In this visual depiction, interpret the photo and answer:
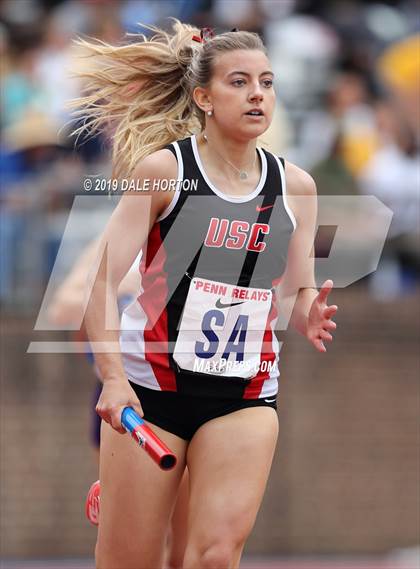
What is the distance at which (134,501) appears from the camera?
169 inches

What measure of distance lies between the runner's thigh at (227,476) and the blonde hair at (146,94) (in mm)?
1055

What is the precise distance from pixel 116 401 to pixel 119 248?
21.3 inches

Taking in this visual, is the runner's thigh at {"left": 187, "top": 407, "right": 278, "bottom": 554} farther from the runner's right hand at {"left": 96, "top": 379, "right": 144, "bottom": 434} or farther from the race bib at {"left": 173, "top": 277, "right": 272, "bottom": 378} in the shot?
the runner's right hand at {"left": 96, "top": 379, "right": 144, "bottom": 434}

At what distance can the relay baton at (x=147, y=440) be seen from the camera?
3820 millimetres

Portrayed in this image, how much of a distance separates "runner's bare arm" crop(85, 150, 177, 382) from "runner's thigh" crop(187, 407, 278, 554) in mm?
413

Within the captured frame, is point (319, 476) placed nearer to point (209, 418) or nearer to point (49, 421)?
point (49, 421)

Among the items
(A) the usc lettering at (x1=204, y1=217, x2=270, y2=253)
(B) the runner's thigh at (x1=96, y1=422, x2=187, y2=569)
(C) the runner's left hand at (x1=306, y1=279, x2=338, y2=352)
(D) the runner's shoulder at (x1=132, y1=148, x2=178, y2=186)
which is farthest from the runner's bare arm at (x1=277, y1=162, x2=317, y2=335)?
(B) the runner's thigh at (x1=96, y1=422, x2=187, y2=569)

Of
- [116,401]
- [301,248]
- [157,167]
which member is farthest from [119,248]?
[301,248]

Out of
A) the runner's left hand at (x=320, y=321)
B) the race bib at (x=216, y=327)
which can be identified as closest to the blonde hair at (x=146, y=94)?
the race bib at (x=216, y=327)

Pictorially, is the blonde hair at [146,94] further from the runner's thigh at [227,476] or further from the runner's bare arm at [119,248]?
the runner's thigh at [227,476]

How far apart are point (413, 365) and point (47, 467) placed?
2.57m

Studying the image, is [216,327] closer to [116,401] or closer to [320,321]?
[320,321]

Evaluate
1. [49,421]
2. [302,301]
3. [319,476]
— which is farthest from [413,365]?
[302,301]

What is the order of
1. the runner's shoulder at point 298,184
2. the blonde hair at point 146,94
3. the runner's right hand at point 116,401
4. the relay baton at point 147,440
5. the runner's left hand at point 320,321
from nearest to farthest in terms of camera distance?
1. the relay baton at point 147,440
2. the runner's right hand at point 116,401
3. the runner's left hand at point 320,321
4. the runner's shoulder at point 298,184
5. the blonde hair at point 146,94
